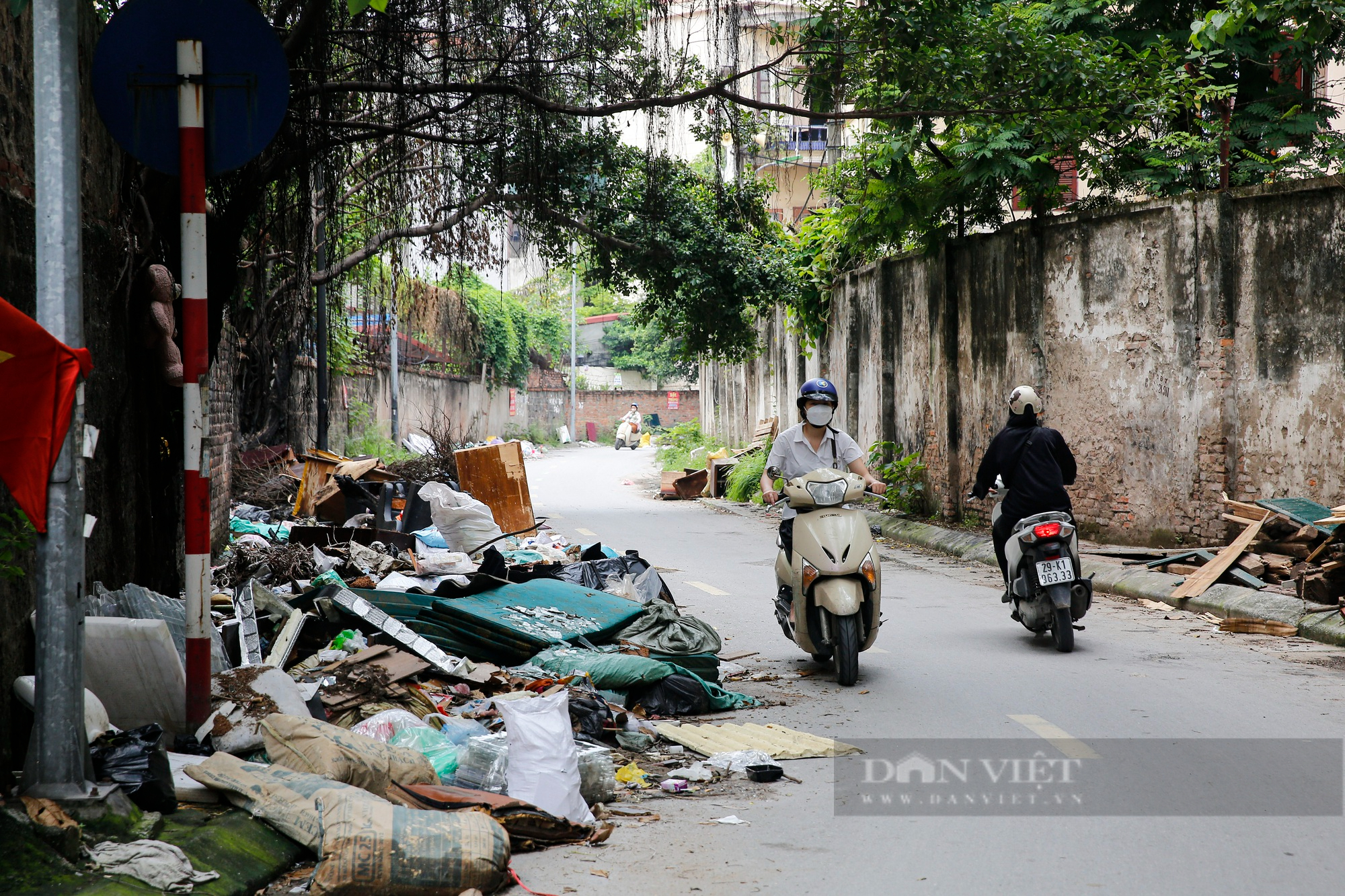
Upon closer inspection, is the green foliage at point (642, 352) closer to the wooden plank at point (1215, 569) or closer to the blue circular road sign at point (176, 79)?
the wooden plank at point (1215, 569)

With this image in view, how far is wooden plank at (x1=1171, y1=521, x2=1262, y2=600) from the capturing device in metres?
9.23

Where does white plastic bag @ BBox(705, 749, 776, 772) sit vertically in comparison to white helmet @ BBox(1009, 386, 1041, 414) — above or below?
below

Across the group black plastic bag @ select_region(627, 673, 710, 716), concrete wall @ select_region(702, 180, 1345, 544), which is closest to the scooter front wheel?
black plastic bag @ select_region(627, 673, 710, 716)

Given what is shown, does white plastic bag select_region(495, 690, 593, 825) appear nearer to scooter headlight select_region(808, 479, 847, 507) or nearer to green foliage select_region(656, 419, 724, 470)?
scooter headlight select_region(808, 479, 847, 507)

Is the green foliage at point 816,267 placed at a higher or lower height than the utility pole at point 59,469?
higher

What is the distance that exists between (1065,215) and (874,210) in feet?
9.05

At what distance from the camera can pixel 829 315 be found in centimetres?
2059

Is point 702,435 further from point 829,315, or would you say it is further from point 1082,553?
point 1082,553

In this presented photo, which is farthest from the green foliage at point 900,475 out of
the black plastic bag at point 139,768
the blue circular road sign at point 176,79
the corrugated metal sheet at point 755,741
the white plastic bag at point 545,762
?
the black plastic bag at point 139,768

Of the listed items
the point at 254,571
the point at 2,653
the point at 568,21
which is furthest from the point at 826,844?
the point at 568,21

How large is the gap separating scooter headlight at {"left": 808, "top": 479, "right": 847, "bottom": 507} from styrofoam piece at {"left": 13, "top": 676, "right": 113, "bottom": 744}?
4091 millimetres

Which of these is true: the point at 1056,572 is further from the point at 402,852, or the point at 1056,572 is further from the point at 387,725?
the point at 402,852

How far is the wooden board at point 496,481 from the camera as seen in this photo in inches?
521

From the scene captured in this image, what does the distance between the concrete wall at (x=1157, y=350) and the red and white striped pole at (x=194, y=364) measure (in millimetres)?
9451
